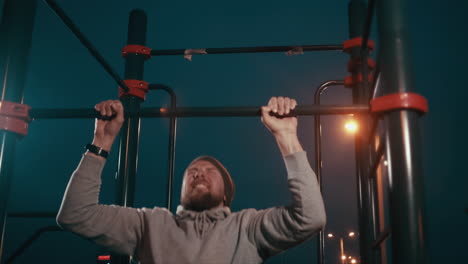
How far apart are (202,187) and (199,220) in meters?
0.15

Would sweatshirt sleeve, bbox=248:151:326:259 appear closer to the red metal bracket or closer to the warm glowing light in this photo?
the warm glowing light

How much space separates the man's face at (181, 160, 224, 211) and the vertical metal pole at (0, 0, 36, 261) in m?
0.71

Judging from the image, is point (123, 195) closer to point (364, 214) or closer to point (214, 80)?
point (364, 214)

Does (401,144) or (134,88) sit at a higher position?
(134,88)

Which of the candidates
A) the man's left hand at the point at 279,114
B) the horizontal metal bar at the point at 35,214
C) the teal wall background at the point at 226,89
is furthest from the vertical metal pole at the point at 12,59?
the teal wall background at the point at 226,89

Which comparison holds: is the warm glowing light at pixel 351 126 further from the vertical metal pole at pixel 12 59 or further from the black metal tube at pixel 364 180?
the vertical metal pole at pixel 12 59

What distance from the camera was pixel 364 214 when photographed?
2270mm

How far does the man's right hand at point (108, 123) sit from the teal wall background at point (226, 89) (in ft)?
20.9

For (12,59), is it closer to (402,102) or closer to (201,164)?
(201,164)

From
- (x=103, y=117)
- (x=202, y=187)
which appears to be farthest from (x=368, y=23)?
(x=103, y=117)

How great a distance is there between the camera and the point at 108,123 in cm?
186

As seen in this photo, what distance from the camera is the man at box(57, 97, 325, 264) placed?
1704 mm

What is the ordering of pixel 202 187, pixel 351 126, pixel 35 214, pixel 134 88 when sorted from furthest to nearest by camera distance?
pixel 35 214, pixel 134 88, pixel 351 126, pixel 202 187

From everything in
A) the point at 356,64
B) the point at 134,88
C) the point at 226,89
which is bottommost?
the point at 134,88
